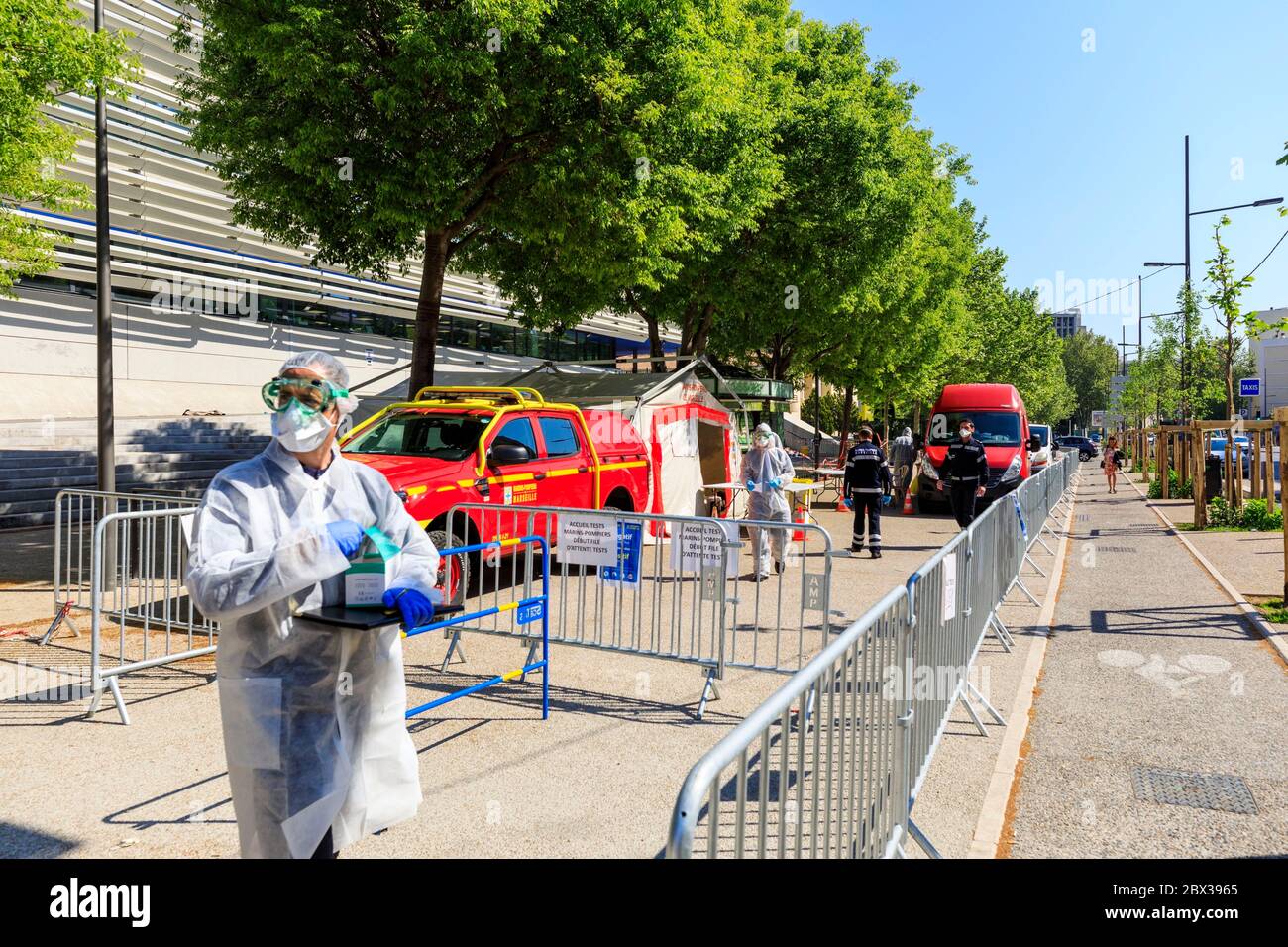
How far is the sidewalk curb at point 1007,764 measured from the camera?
427 cm

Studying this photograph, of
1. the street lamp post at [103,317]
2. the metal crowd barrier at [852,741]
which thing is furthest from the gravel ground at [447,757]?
the street lamp post at [103,317]

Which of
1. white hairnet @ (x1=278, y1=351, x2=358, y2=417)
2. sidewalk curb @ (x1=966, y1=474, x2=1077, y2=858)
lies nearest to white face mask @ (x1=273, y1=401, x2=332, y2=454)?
white hairnet @ (x1=278, y1=351, x2=358, y2=417)

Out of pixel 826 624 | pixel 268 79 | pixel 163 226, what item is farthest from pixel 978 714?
pixel 163 226

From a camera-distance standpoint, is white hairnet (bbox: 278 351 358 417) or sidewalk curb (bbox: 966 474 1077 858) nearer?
white hairnet (bbox: 278 351 358 417)

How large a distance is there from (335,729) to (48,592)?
9089 mm

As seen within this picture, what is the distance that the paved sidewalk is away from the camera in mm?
4398

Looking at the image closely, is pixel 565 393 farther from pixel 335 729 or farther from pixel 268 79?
pixel 335 729

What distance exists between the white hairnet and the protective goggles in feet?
0.13

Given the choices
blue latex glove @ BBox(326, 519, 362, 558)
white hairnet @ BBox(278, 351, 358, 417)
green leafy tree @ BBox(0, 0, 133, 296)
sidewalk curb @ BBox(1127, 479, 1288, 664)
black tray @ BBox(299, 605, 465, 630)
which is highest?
green leafy tree @ BBox(0, 0, 133, 296)

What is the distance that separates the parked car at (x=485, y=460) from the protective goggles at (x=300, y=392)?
16.1 feet

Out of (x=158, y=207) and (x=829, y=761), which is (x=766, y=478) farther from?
(x=158, y=207)

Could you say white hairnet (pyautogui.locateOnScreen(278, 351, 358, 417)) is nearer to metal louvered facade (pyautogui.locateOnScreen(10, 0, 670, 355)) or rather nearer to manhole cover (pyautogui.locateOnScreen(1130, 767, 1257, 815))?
manhole cover (pyautogui.locateOnScreen(1130, 767, 1257, 815))

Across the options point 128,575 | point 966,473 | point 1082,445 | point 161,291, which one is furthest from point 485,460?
point 1082,445

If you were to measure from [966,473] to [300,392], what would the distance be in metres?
12.0
